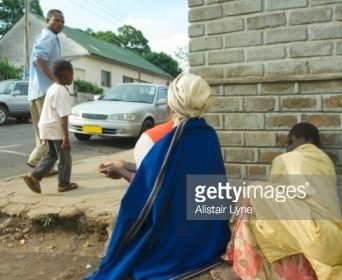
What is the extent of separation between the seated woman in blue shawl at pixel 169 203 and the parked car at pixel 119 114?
6978mm

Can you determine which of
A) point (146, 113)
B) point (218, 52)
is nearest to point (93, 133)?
point (146, 113)

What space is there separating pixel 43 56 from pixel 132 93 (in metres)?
5.49

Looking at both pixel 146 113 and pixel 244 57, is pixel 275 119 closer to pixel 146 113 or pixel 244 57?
pixel 244 57

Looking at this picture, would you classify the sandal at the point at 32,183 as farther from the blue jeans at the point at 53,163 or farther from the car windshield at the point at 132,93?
the car windshield at the point at 132,93

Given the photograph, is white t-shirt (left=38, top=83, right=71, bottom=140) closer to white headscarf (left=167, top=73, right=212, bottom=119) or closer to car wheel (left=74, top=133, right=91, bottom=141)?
white headscarf (left=167, top=73, right=212, bottom=119)

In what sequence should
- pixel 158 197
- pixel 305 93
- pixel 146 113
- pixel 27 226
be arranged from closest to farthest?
pixel 158 197
pixel 305 93
pixel 27 226
pixel 146 113

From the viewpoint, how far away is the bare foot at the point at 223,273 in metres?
2.75

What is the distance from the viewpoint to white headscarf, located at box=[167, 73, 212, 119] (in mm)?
2650

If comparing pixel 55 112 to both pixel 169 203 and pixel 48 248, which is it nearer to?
pixel 48 248

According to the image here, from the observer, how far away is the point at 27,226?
448 centimetres

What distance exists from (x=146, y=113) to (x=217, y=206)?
743 cm

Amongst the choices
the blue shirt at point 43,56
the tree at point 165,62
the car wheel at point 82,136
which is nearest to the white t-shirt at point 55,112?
the blue shirt at point 43,56

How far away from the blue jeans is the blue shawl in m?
2.34

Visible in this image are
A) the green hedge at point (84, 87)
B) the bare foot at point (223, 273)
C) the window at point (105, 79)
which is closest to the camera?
the bare foot at point (223, 273)
